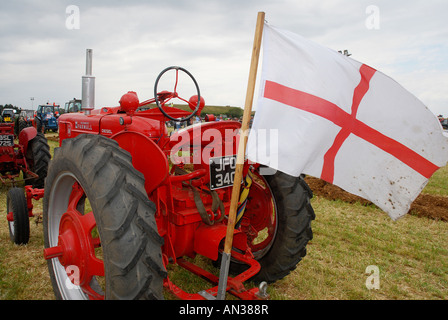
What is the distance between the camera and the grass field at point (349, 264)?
3.00 metres

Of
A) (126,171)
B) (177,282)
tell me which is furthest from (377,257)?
(126,171)

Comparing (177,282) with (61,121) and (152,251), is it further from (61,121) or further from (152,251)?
(61,121)

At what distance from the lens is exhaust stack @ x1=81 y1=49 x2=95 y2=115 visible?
363 centimetres

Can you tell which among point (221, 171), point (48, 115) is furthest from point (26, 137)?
point (48, 115)

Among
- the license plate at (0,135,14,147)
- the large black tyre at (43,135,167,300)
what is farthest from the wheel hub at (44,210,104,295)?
the license plate at (0,135,14,147)

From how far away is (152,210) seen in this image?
181cm

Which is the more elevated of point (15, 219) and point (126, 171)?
point (126, 171)

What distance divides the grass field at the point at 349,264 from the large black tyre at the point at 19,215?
4.6 inches

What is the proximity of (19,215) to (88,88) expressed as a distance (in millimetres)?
1611

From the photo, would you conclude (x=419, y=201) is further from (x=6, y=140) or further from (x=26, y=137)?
(x=6, y=140)

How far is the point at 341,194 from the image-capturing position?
21.6ft

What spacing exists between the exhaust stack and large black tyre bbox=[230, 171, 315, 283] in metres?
2.32

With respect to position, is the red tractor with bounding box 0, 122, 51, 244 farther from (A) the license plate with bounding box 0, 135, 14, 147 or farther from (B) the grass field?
(B) the grass field

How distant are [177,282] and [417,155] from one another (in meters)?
2.30
